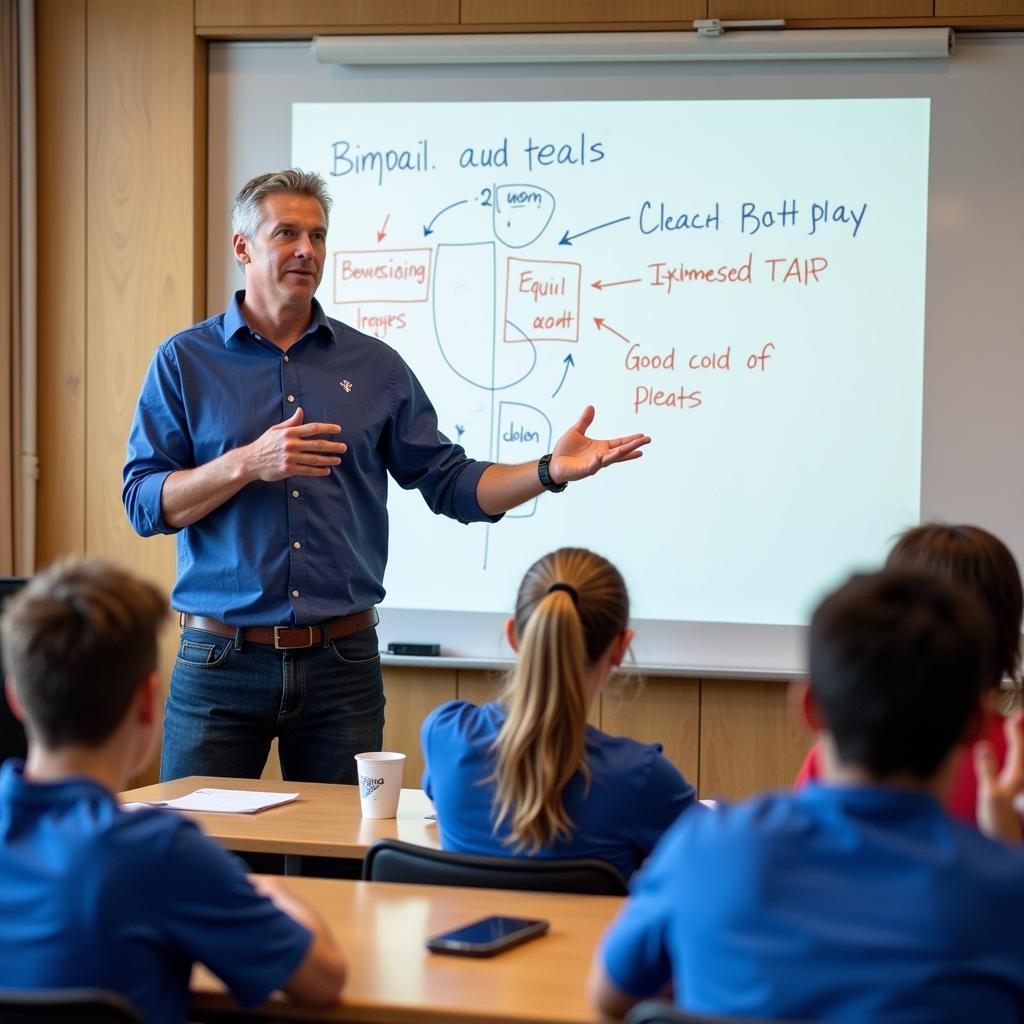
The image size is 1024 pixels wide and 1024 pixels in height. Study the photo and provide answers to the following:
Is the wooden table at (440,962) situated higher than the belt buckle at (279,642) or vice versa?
the belt buckle at (279,642)

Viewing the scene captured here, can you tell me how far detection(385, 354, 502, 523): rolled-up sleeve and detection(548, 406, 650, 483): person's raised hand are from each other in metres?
0.27

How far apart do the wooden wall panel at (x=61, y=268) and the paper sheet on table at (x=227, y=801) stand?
1956 millimetres

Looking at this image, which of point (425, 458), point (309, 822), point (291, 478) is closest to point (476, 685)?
point (425, 458)

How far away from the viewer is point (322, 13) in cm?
404

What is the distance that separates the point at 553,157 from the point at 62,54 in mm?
1603

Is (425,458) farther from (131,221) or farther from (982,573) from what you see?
(131,221)

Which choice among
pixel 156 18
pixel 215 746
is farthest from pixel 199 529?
pixel 156 18

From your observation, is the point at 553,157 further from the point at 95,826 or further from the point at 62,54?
the point at 95,826

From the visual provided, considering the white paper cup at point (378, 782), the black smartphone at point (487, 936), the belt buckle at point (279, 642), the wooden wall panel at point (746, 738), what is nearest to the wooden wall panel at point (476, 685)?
the wooden wall panel at point (746, 738)

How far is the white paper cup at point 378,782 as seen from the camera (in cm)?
236

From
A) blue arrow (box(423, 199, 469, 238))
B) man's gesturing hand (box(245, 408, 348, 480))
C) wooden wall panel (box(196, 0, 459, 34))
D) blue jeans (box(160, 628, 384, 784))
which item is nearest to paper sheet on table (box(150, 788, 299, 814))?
blue jeans (box(160, 628, 384, 784))

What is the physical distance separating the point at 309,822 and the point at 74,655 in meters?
0.98

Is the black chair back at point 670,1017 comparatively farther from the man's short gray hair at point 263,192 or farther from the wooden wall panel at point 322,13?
the wooden wall panel at point 322,13

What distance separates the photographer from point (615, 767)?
6.24ft
